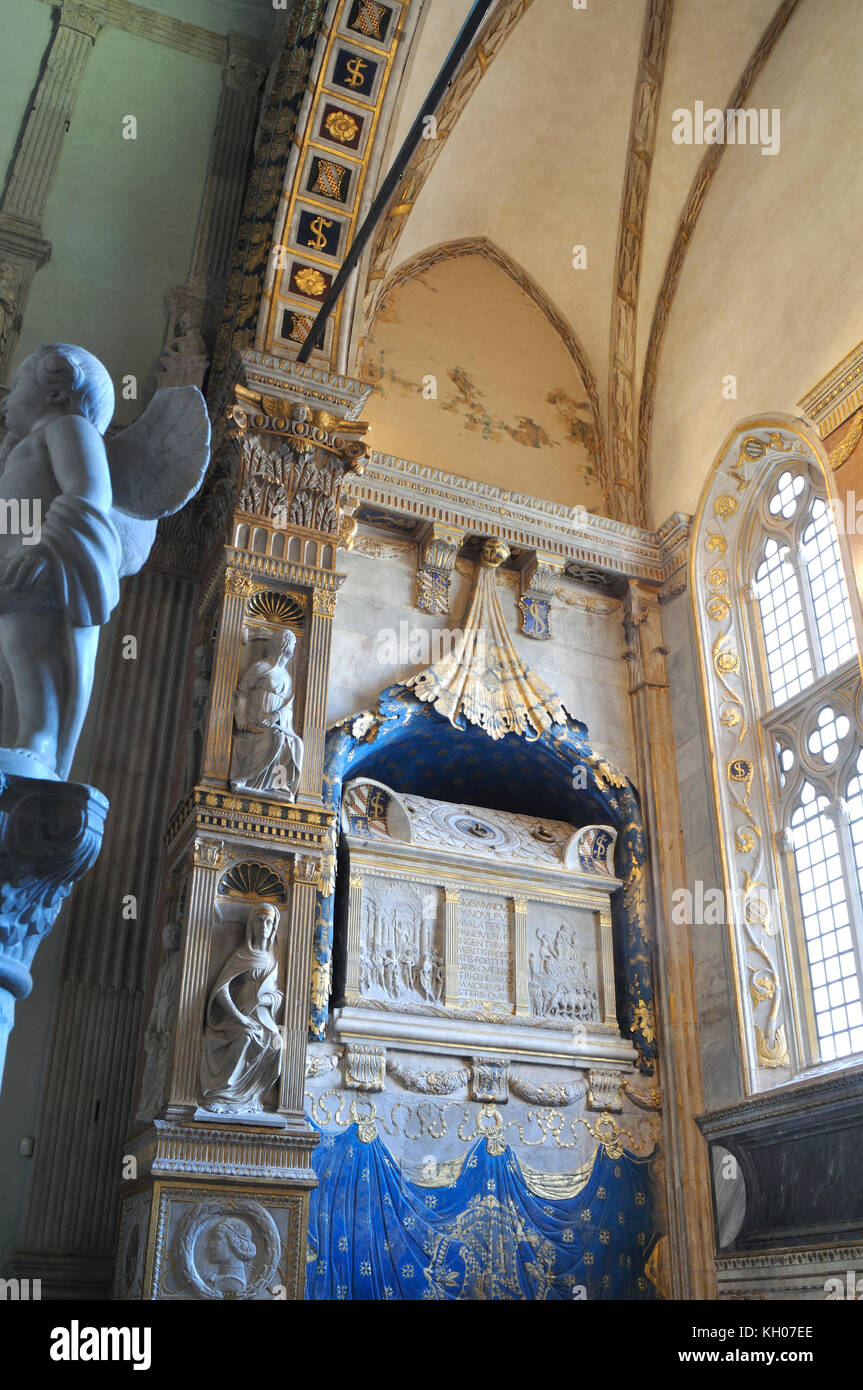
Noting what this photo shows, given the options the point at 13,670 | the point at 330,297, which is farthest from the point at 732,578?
the point at 13,670

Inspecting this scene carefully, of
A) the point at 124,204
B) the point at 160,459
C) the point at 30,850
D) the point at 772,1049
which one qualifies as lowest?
the point at 30,850

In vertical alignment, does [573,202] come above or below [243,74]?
below

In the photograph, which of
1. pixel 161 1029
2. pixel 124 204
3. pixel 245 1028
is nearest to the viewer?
pixel 245 1028

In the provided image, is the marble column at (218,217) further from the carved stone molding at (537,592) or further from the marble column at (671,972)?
the marble column at (671,972)

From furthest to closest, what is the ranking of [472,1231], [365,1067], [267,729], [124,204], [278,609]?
1. [124,204]
2. [278,609]
3. [365,1067]
4. [472,1231]
5. [267,729]

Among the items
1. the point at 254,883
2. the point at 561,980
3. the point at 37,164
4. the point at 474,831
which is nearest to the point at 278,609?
the point at 254,883

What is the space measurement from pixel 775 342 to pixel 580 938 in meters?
5.86

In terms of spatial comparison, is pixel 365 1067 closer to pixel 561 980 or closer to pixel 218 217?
pixel 561 980

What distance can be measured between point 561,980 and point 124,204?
864cm

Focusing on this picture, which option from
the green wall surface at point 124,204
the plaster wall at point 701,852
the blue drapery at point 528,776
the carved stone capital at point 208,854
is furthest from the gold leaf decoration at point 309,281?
the carved stone capital at point 208,854

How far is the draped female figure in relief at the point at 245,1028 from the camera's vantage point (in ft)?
25.4

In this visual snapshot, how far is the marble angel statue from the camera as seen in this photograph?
4441mm

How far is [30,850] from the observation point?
13.0 feet

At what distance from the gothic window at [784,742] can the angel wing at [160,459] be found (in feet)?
19.4
